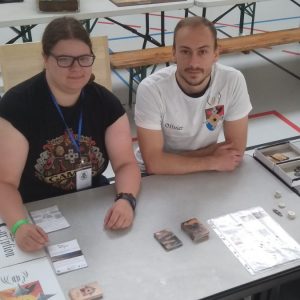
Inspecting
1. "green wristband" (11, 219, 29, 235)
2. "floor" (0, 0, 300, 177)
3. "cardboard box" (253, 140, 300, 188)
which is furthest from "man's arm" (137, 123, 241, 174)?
"green wristband" (11, 219, 29, 235)

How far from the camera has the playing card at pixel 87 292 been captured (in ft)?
3.87

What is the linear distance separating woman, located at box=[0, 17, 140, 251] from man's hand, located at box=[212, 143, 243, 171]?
33cm

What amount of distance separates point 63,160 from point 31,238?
0.41 meters

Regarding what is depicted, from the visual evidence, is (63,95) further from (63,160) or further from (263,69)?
(263,69)

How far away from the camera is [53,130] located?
1.64 m

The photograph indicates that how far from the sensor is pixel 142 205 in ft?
5.22

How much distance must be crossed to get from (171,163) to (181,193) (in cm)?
18

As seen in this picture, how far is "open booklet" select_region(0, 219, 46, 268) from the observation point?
131 centimetres

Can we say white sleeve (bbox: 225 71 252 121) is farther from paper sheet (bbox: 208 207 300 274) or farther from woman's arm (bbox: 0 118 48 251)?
woman's arm (bbox: 0 118 48 251)

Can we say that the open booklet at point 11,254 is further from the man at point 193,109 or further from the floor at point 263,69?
the floor at point 263,69

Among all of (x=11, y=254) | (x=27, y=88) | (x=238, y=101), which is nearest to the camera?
Answer: (x=11, y=254)

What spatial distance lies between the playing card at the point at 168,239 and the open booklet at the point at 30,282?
34cm

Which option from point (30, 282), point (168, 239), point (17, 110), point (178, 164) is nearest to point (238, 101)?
point (178, 164)

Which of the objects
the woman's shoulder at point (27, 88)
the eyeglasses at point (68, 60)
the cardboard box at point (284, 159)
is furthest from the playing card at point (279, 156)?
the woman's shoulder at point (27, 88)
